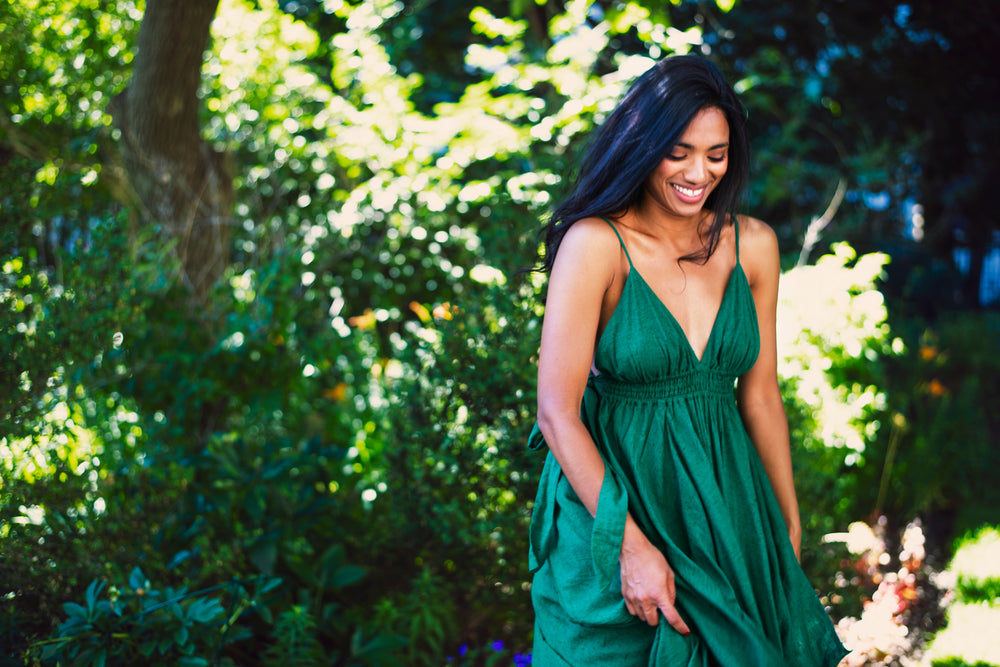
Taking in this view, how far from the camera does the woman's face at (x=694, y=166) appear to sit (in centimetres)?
151

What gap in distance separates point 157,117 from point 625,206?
2.81 meters

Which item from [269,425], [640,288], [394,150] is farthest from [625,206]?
[394,150]

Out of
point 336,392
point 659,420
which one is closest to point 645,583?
point 659,420

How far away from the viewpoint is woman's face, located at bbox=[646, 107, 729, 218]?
1.51 metres

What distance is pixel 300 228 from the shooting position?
407 cm

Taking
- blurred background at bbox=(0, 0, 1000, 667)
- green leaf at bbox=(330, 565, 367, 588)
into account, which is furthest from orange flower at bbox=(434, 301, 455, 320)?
green leaf at bbox=(330, 565, 367, 588)

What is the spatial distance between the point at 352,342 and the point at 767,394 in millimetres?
1956

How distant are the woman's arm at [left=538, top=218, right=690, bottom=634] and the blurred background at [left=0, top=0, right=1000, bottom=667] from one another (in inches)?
31.7

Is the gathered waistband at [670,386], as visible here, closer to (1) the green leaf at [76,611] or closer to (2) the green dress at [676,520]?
(2) the green dress at [676,520]

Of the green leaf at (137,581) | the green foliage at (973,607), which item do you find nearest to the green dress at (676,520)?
the green leaf at (137,581)

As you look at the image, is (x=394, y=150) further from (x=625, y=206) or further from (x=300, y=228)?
(x=625, y=206)

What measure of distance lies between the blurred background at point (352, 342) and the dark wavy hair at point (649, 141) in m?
0.52

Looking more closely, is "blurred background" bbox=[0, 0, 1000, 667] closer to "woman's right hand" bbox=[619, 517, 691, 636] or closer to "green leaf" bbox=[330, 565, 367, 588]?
"green leaf" bbox=[330, 565, 367, 588]

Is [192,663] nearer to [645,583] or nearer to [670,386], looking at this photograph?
[645,583]
